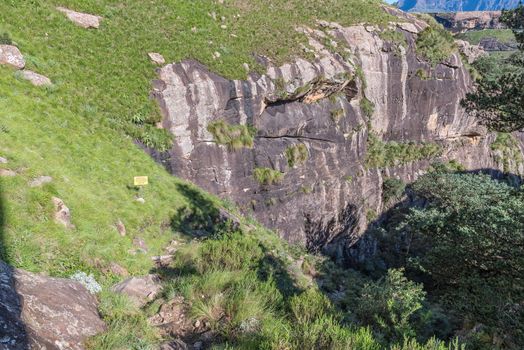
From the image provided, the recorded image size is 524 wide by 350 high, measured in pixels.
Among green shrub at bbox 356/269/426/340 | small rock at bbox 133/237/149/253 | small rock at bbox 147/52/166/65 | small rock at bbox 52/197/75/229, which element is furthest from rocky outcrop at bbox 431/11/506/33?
small rock at bbox 52/197/75/229

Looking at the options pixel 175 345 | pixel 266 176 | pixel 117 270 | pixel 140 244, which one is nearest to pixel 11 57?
pixel 140 244

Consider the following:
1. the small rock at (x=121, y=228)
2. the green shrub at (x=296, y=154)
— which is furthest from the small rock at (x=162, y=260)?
the green shrub at (x=296, y=154)

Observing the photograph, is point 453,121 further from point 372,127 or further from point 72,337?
point 72,337

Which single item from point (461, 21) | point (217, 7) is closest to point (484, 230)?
point (217, 7)

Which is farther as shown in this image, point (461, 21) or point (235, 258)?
point (461, 21)

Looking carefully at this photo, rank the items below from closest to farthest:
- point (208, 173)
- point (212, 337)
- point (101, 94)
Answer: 1. point (212, 337)
2. point (101, 94)
3. point (208, 173)

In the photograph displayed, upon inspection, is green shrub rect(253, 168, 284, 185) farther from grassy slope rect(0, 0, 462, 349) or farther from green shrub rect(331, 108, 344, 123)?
green shrub rect(331, 108, 344, 123)
